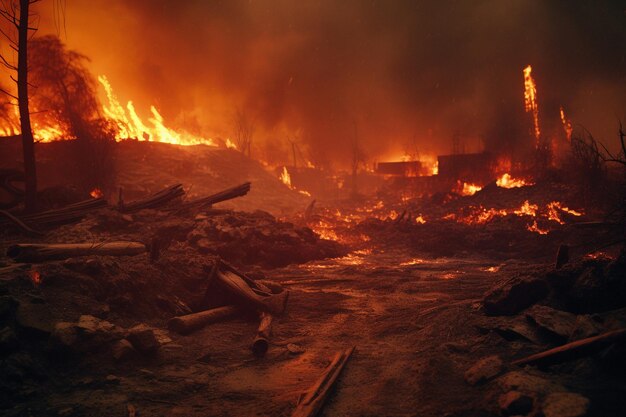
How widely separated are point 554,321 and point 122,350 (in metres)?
5.40

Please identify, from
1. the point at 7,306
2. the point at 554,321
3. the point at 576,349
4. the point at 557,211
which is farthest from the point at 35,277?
the point at 557,211

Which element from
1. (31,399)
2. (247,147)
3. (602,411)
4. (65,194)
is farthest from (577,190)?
(247,147)

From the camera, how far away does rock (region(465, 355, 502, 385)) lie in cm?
347

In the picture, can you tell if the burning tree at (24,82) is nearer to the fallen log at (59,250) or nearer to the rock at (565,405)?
the fallen log at (59,250)

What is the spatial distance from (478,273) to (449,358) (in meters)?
7.13

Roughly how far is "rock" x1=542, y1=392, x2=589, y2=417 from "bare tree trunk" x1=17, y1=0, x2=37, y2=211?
51.6ft

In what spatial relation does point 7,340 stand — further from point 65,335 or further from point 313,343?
point 313,343

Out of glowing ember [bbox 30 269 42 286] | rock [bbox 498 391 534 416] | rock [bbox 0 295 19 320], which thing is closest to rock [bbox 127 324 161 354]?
rock [bbox 0 295 19 320]

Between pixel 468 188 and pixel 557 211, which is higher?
pixel 468 188

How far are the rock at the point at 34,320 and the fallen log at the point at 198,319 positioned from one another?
5.83ft

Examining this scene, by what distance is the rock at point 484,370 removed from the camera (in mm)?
3475

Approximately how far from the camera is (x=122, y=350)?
4.37m

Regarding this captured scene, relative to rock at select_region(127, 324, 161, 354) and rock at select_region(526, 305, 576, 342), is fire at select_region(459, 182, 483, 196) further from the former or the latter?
rock at select_region(127, 324, 161, 354)

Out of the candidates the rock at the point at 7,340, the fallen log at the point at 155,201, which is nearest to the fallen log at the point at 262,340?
the rock at the point at 7,340
